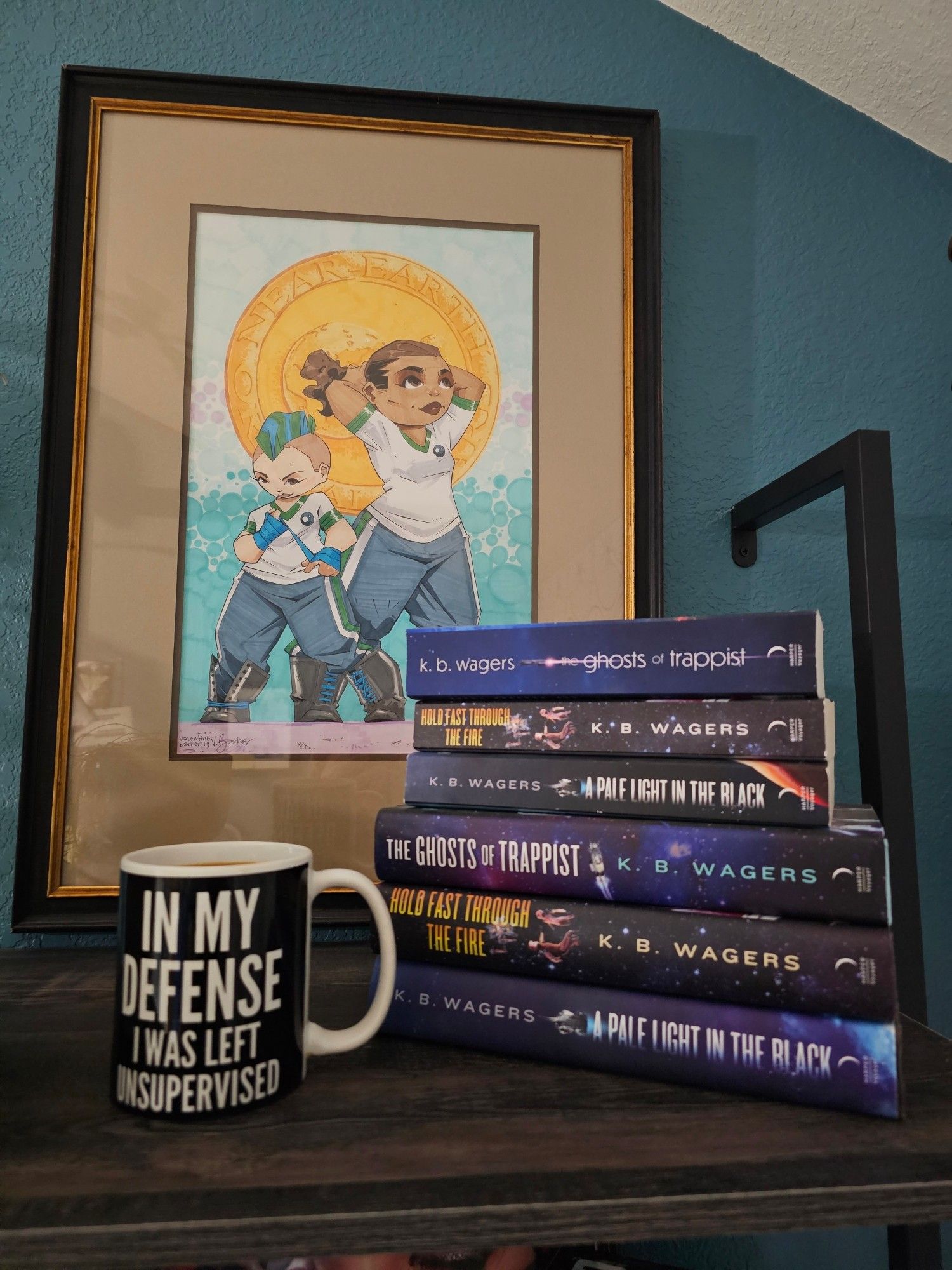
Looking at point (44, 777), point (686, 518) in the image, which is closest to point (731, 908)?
point (686, 518)

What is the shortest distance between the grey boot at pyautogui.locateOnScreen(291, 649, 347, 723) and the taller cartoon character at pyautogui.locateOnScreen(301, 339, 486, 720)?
4 centimetres

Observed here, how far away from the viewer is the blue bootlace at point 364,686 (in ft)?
2.76

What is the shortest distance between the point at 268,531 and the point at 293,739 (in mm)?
220

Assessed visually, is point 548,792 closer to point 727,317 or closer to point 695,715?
point 695,715

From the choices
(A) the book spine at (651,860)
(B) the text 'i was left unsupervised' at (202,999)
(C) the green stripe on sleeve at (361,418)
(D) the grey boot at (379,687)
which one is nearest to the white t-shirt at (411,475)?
(C) the green stripe on sleeve at (361,418)

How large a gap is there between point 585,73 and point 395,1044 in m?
1.03

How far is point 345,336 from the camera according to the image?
87 cm

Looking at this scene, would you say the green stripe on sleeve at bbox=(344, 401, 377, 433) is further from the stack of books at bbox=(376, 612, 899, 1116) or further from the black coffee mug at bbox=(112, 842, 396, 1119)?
the black coffee mug at bbox=(112, 842, 396, 1119)

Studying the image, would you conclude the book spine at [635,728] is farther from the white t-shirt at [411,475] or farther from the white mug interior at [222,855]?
the white t-shirt at [411,475]

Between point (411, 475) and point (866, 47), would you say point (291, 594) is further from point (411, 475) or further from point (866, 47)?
point (866, 47)

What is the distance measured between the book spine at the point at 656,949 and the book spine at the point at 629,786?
0.06 meters

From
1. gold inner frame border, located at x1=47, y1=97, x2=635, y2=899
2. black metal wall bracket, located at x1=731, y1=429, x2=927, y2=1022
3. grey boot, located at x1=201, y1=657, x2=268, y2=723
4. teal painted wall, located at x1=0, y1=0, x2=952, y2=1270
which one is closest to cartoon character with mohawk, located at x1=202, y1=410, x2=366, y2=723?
grey boot, located at x1=201, y1=657, x2=268, y2=723

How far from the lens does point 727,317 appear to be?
94 centimetres
